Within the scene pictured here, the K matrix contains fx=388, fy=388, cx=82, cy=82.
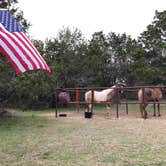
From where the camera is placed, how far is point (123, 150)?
6.34 meters

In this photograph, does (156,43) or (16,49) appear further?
(156,43)

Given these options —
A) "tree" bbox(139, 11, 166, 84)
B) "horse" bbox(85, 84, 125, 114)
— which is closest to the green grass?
"horse" bbox(85, 84, 125, 114)

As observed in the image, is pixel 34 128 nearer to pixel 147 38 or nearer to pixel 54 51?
pixel 54 51

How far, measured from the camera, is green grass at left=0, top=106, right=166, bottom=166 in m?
5.59

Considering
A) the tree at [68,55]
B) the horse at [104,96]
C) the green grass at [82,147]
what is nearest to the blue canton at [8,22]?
the green grass at [82,147]

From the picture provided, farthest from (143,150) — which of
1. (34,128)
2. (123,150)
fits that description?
(34,128)

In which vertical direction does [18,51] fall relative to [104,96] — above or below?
above

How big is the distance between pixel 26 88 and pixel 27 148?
5.79 m

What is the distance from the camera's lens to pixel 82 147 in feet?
22.0

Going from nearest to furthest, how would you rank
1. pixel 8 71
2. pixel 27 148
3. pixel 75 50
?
1. pixel 27 148
2. pixel 8 71
3. pixel 75 50

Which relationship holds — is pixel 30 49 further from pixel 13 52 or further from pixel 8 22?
pixel 8 22

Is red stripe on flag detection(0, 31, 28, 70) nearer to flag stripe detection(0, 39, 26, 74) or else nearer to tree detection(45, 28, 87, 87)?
flag stripe detection(0, 39, 26, 74)

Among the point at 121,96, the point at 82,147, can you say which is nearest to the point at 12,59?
the point at 82,147

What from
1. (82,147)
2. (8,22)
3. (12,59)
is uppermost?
(8,22)
